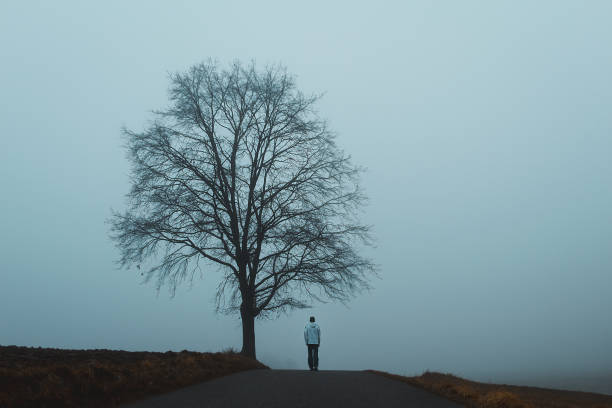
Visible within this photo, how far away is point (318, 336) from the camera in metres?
18.4

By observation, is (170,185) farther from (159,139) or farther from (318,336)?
(318,336)

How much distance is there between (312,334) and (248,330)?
110 inches

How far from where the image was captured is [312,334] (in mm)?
18344

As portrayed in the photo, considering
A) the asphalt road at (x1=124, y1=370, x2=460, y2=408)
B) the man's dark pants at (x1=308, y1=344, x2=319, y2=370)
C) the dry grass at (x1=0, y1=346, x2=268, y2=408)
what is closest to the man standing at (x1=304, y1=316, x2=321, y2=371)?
the man's dark pants at (x1=308, y1=344, x2=319, y2=370)

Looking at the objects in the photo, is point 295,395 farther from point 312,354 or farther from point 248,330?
point 248,330

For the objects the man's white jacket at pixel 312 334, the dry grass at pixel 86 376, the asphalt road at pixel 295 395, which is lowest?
the asphalt road at pixel 295 395

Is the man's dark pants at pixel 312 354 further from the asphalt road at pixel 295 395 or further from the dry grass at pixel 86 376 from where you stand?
the asphalt road at pixel 295 395

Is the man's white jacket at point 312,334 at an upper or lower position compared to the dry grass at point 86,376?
upper

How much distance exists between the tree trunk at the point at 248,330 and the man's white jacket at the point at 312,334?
7.98ft

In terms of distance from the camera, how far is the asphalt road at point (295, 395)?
26.1ft

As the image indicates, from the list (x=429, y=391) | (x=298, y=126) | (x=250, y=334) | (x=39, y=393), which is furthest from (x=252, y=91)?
(x=39, y=393)

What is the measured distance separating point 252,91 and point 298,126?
7.77ft

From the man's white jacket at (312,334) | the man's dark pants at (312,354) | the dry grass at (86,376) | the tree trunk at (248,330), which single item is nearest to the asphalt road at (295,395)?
the dry grass at (86,376)

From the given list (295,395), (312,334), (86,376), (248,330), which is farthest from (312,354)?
(86,376)
